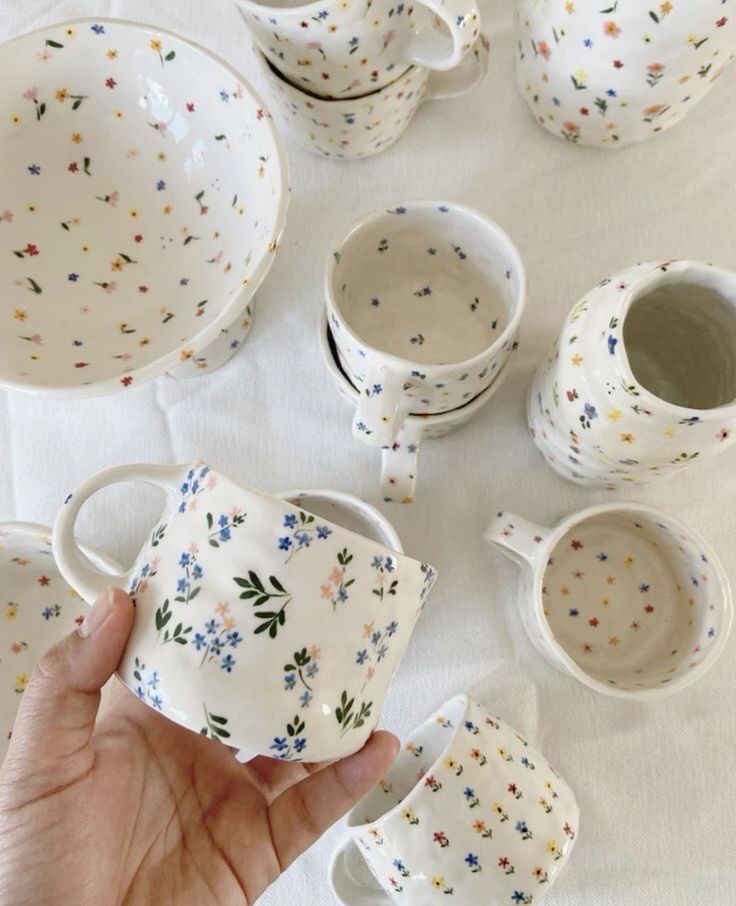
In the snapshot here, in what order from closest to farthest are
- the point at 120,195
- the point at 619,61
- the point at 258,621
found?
the point at 258,621, the point at 619,61, the point at 120,195

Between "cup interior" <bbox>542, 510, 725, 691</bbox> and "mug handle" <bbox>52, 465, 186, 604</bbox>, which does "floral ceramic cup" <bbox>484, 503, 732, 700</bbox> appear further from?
"mug handle" <bbox>52, 465, 186, 604</bbox>

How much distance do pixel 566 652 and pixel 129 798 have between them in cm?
28

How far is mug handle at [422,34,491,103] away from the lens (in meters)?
0.59

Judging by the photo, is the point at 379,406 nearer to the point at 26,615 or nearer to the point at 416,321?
the point at 416,321

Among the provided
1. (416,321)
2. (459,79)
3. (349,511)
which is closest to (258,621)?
(349,511)

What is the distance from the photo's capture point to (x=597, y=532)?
1.89ft

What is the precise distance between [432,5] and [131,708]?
0.45 meters

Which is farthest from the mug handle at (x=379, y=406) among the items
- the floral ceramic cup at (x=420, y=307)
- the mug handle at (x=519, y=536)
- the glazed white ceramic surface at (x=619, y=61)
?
the glazed white ceramic surface at (x=619, y=61)

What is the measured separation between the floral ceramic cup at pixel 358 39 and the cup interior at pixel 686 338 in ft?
0.60

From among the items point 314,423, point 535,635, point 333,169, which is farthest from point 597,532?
point 333,169

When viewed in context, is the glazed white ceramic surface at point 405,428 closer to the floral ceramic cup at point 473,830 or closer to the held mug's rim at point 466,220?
the held mug's rim at point 466,220

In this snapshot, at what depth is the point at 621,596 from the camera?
0.57 m

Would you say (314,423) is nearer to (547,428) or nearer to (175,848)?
(547,428)

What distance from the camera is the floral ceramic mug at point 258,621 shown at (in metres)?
0.37
